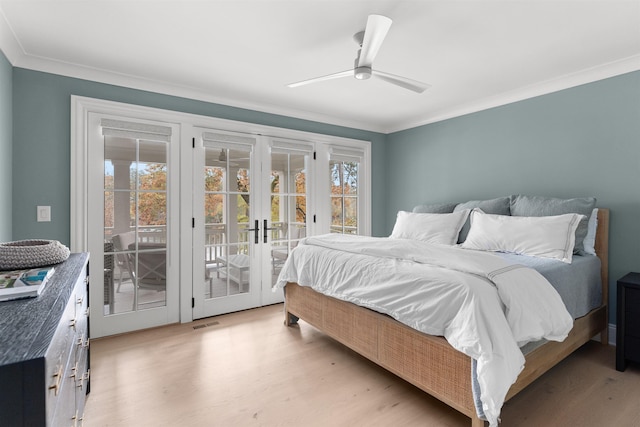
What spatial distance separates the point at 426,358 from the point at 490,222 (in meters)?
1.63

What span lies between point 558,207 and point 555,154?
65 cm

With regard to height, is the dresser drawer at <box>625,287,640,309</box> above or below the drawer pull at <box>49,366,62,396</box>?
below

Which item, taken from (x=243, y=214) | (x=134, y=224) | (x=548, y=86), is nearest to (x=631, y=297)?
(x=548, y=86)

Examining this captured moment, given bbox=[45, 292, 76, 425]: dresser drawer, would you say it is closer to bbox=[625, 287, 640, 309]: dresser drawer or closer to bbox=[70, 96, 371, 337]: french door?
bbox=[70, 96, 371, 337]: french door

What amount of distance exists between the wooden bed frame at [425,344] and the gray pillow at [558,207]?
0.61ft

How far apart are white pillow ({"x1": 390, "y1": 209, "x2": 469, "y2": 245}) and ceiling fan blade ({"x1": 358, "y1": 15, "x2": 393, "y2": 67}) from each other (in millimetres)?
1856

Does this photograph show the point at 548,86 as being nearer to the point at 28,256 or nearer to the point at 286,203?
the point at 286,203

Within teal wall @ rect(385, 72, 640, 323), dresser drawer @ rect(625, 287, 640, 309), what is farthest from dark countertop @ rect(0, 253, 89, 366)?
teal wall @ rect(385, 72, 640, 323)

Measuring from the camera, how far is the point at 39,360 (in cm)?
68

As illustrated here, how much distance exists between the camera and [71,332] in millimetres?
1225

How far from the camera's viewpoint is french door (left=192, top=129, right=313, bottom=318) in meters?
3.37

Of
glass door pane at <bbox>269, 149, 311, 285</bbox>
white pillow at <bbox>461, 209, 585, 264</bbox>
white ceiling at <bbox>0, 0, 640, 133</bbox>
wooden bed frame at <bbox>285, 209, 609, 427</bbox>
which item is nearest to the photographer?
wooden bed frame at <bbox>285, 209, 609, 427</bbox>

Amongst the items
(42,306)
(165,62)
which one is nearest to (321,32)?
(165,62)

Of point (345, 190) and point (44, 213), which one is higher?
point (345, 190)
